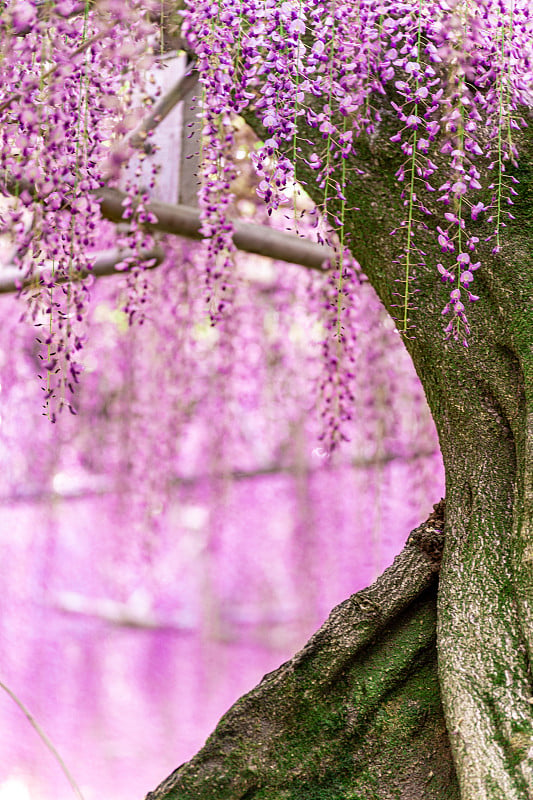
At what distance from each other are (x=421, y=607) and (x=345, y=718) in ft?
0.90

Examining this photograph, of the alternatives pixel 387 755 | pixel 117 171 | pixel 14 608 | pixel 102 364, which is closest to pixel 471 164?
pixel 387 755

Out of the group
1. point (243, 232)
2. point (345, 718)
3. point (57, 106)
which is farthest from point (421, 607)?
point (243, 232)

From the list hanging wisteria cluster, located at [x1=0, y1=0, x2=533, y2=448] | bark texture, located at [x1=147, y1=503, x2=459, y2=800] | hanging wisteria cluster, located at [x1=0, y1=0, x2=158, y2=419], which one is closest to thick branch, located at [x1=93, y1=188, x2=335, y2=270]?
hanging wisteria cluster, located at [x1=0, y1=0, x2=158, y2=419]

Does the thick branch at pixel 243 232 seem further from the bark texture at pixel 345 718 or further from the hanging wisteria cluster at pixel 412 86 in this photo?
the bark texture at pixel 345 718

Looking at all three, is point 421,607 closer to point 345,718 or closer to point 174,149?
point 345,718

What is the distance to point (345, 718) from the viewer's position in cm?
175

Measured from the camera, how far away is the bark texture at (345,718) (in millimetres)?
1727

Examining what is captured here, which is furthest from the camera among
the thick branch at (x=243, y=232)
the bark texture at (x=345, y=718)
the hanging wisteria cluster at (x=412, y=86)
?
the thick branch at (x=243, y=232)

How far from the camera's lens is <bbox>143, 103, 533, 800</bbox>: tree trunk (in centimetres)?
164

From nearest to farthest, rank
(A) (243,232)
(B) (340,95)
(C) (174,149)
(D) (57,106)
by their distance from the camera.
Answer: (B) (340,95)
(D) (57,106)
(C) (174,149)
(A) (243,232)

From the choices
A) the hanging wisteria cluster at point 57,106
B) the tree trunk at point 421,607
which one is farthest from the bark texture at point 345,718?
the hanging wisteria cluster at point 57,106

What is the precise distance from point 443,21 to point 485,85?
0.52ft

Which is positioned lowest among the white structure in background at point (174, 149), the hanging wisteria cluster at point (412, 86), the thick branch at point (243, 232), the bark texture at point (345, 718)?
the bark texture at point (345, 718)

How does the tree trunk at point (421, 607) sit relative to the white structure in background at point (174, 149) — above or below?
below
